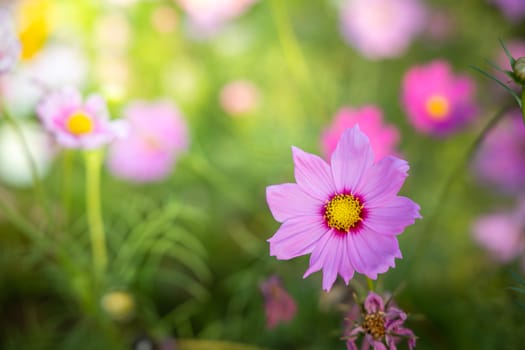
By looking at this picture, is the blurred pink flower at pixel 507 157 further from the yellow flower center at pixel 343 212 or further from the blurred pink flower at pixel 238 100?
the yellow flower center at pixel 343 212

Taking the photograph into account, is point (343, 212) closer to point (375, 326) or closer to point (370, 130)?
point (375, 326)

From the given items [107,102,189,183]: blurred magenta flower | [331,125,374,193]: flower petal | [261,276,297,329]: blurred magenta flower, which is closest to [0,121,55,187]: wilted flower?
[107,102,189,183]: blurred magenta flower

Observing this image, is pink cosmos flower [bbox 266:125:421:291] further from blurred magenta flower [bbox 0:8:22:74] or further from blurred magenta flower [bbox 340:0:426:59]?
blurred magenta flower [bbox 340:0:426:59]

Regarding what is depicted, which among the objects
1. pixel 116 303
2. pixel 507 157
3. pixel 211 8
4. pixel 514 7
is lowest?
pixel 116 303

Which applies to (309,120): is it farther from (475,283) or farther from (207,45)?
(475,283)

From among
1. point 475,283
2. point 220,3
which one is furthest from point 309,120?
point 475,283

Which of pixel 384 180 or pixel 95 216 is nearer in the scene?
pixel 384 180

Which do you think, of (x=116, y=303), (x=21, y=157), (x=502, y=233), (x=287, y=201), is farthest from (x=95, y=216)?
(x=502, y=233)
